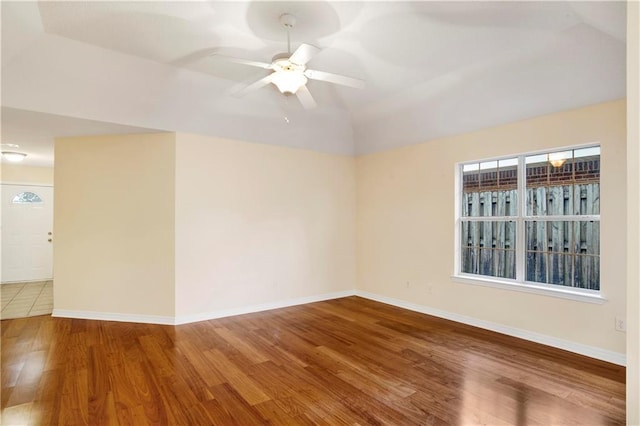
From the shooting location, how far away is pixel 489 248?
4199 mm

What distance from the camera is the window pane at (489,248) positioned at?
3.99 metres

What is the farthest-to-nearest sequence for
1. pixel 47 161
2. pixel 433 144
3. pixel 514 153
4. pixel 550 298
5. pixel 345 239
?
pixel 47 161
pixel 345 239
pixel 433 144
pixel 514 153
pixel 550 298

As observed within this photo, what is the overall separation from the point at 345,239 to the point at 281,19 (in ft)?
12.7

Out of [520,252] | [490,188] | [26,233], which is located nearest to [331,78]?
[490,188]

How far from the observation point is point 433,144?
15.1ft

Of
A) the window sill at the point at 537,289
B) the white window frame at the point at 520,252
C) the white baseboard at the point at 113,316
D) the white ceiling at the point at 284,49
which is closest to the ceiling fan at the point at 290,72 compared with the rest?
the white ceiling at the point at 284,49

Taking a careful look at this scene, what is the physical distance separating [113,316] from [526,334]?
17.1 feet

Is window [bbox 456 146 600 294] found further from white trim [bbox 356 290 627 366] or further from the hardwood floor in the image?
the hardwood floor

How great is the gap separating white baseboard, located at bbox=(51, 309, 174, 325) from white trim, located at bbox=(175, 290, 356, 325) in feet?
0.72

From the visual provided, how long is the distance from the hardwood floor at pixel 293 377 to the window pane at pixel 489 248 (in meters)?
0.82

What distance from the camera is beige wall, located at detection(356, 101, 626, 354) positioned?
10.0ft

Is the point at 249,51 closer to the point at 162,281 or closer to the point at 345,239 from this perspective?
the point at 162,281

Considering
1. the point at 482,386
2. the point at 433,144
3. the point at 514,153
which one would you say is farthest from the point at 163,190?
the point at 514,153
